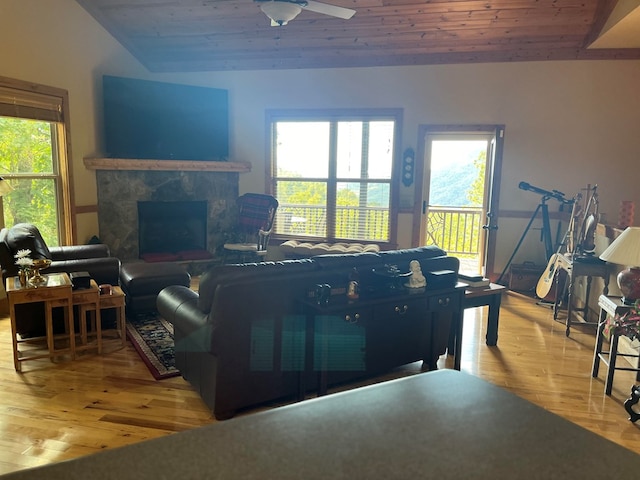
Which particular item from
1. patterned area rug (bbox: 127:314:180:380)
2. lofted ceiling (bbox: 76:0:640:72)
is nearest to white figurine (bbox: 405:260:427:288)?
patterned area rug (bbox: 127:314:180:380)

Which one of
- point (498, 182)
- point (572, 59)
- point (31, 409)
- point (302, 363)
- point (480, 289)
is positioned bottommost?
point (31, 409)

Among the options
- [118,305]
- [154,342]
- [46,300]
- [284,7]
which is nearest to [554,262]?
[284,7]

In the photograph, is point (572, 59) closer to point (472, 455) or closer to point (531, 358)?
point (531, 358)

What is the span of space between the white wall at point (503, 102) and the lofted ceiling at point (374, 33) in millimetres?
171

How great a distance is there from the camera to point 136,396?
3.05 metres

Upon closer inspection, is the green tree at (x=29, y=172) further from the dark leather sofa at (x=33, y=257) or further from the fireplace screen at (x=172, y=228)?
the fireplace screen at (x=172, y=228)

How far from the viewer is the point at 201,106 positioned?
6.67 m

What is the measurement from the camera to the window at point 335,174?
21.9ft

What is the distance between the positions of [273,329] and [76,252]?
2970 millimetres

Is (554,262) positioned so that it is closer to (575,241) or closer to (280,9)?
(575,241)

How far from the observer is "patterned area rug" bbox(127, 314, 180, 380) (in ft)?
11.3

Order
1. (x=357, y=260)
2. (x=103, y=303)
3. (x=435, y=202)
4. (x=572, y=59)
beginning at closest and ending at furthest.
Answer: (x=357, y=260) < (x=103, y=303) < (x=572, y=59) < (x=435, y=202)

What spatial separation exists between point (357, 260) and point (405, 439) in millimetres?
2348

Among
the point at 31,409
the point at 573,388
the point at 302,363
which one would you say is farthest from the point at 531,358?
the point at 31,409
